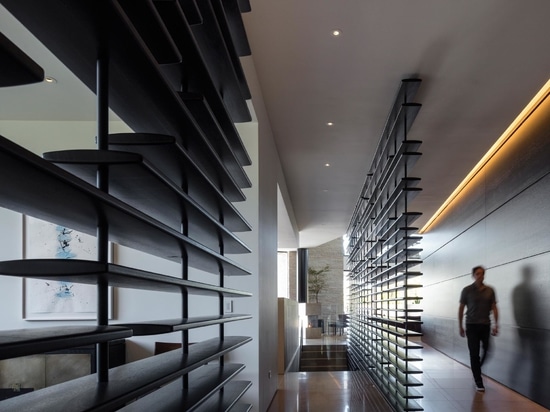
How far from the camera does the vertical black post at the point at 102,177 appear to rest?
122 centimetres

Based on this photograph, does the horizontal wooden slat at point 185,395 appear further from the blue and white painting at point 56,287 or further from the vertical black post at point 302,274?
the vertical black post at point 302,274

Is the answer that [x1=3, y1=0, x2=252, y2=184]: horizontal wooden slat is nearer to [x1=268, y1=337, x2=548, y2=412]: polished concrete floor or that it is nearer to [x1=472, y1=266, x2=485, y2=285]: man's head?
[x1=268, y1=337, x2=548, y2=412]: polished concrete floor

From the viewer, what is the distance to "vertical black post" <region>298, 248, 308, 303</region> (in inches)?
796

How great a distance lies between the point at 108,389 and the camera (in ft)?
3.92

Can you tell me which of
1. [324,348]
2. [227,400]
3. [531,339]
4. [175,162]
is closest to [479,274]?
[531,339]

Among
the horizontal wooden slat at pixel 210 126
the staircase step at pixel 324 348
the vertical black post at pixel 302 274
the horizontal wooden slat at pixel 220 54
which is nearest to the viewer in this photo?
the horizontal wooden slat at pixel 210 126

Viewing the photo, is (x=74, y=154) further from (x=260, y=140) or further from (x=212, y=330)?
(x=260, y=140)

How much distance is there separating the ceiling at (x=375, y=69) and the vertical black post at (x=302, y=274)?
1303 cm

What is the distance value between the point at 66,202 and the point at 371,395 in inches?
242

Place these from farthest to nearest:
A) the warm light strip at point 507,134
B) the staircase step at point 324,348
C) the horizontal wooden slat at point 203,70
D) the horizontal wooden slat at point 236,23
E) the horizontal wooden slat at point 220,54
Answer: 1. the staircase step at point 324,348
2. the warm light strip at point 507,134
3. the horizontal wooden slat at point 236,23
4. the horizontal wooden slat at point 220,54
5. the horizontal wooden slat at point 203,70

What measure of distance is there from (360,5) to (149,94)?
2660mm

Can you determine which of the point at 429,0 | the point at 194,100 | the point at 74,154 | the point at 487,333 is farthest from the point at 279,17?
the point at 487,333

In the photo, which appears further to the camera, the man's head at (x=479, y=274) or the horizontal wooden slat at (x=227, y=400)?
the man's head at (x=479, y=274)

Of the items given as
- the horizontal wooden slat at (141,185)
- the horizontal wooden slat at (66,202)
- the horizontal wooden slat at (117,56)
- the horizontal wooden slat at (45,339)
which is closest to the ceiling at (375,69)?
the horizontal wooden slat at (141,185)
